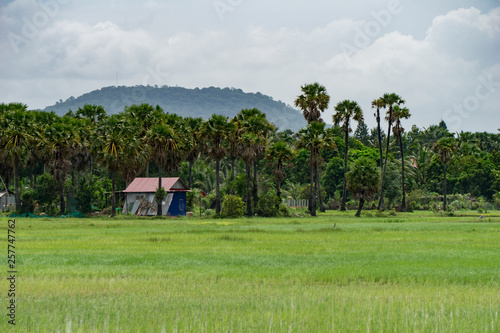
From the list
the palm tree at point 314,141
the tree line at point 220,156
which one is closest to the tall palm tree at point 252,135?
the tree line at point 220,156

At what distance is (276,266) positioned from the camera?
23031mm

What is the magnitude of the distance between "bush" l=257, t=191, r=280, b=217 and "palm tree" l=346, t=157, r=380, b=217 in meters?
9.96

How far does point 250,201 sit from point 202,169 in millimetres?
29633

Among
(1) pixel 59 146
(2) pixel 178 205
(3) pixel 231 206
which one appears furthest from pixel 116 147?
(3) pixel 231 206

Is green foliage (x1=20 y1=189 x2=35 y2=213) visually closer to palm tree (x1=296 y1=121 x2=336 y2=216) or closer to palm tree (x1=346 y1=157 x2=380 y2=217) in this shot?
palm tree (x1=296 y1=121 x2=336 y2=216)

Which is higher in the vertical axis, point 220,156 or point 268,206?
point 220,156

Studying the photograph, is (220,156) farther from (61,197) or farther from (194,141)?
(61,197)

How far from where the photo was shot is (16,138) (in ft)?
247

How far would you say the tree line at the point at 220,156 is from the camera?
76375 millimetres

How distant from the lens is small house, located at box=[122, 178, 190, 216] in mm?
79625

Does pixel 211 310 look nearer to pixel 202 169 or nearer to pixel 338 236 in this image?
pixel 338 236

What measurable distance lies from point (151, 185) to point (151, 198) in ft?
6.08

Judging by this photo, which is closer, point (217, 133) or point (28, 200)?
point (28, 200)

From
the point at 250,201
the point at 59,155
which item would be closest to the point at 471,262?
the point at 250,201
